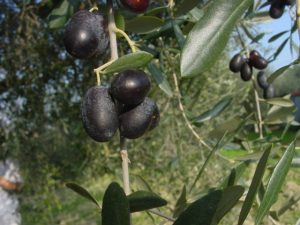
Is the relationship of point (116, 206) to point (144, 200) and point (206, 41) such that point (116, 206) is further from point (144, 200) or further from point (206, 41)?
point (206, 41)

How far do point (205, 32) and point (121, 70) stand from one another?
0.38ft

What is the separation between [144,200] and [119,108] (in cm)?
13

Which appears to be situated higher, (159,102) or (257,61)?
(257,61)

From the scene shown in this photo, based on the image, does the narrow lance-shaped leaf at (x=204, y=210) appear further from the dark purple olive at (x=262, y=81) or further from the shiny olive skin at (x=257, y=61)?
the dark purple olive at (x=262, y=81)

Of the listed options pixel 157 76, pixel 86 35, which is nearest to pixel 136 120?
pixel 86 35

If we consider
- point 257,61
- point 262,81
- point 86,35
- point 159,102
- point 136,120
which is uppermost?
point 86,35

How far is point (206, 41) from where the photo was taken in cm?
62

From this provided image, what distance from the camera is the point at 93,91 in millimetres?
634

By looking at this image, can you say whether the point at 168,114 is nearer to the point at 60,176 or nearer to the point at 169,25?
the point at 60,176

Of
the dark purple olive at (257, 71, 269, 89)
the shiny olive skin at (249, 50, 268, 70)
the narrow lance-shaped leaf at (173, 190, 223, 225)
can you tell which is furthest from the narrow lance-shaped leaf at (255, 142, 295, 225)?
the dark purple olive at (257, 71, 269, 89)

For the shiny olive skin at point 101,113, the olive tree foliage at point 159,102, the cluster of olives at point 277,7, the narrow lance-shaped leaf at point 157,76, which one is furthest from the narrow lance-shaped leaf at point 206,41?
the cluster of olives at point 277,7

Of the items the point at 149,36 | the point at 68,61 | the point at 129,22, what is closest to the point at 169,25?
the point at 149,36

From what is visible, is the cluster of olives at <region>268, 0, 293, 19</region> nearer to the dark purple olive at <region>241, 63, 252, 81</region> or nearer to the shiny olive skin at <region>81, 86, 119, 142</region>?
the dark purple olive at <region>241, 63, 252, 81</region>

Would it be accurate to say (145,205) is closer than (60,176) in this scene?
Yes
